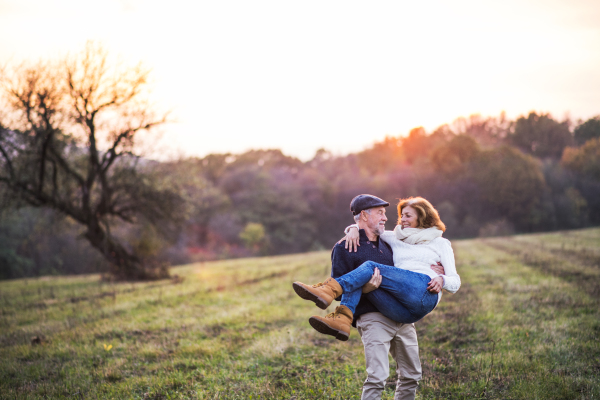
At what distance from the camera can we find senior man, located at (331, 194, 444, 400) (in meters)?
3.63

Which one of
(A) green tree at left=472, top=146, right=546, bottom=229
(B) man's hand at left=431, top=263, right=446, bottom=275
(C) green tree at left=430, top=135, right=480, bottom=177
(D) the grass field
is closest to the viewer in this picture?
(B) man's hand at left=431, top=263, right=446, bottom=275

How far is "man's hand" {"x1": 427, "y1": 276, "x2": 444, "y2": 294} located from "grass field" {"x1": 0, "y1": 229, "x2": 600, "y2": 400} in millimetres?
1842

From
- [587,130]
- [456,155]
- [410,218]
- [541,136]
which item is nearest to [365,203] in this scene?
[410,218]

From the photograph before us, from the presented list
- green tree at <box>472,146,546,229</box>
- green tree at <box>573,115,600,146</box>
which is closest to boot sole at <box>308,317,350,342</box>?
green tree at <box>573,115,600,146</box>

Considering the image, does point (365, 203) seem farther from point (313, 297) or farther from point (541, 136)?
point (541, 136)

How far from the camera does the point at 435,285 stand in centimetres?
376

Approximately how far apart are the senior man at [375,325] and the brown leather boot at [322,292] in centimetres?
29

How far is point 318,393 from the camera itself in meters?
5.00

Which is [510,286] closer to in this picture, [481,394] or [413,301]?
[481,394]

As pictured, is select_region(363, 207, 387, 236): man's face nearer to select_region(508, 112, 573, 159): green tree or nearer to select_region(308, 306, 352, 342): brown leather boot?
select_region(308, 306, 352, 342): brown leather boot

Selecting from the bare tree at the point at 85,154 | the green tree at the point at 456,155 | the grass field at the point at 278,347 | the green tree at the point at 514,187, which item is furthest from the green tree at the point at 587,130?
the bare tree at the point at 85,154

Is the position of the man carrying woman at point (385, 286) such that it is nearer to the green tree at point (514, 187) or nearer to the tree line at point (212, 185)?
the tree line at point (212, 185)

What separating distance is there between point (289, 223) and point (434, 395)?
44.9 m

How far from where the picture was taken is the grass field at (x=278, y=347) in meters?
5.11
